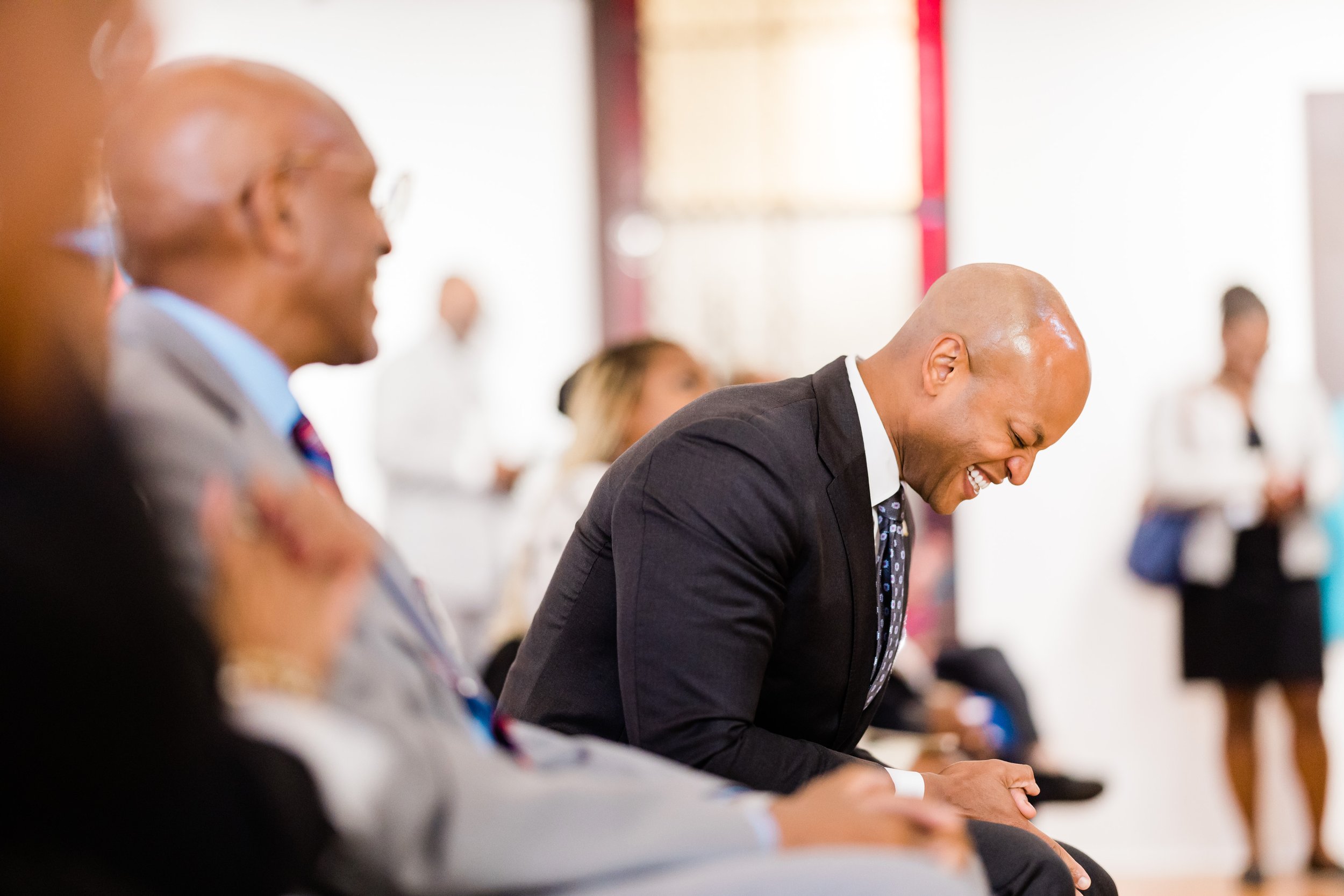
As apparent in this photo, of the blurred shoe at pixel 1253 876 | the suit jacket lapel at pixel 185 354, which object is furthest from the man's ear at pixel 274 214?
the blurred shoe at pixel 1253 876

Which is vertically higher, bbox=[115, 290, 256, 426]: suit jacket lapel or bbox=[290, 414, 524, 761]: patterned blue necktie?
bbox=[115, 290, 256, 426]: suit jacket lapel

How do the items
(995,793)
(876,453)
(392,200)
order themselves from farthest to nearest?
(876,453) → (995,793) → (392,200)

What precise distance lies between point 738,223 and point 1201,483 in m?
1.94

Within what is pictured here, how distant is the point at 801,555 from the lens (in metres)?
1.67

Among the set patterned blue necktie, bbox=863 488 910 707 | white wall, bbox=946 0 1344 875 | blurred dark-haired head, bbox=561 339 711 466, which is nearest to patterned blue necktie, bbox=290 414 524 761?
patterned blue necktie, bbox=863 488 910 707

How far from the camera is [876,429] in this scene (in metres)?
1.83

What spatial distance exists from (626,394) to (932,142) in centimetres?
222

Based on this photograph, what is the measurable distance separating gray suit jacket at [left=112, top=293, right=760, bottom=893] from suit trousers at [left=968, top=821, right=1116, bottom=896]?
1.94 feet

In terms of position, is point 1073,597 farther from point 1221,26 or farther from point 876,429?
point 876,429

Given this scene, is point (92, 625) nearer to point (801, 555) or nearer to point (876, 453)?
point (801, 555)

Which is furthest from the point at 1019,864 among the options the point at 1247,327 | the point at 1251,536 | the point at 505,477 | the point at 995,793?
the point at 1247,327

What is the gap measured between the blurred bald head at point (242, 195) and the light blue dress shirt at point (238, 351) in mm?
12

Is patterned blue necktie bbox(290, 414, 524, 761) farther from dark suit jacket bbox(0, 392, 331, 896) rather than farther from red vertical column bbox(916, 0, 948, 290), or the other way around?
red vertical column bbox(916, 0, 948, 290)

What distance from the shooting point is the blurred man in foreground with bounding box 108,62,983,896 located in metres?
0.91
